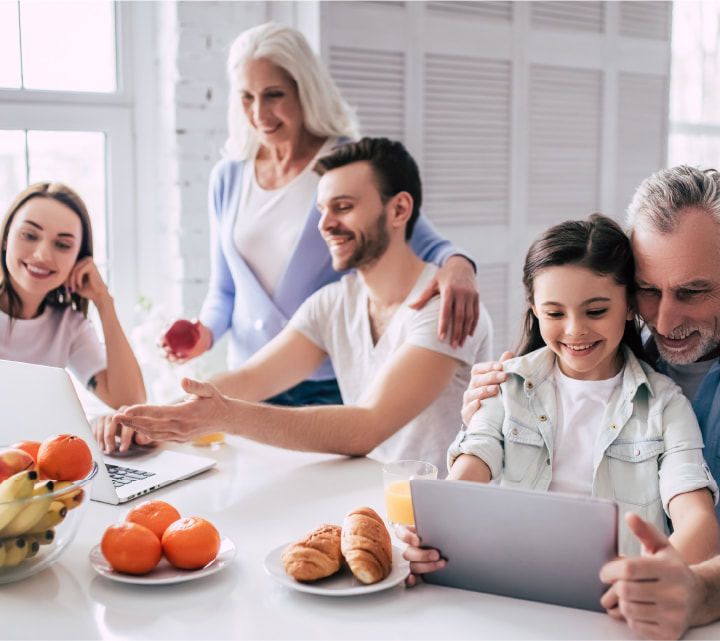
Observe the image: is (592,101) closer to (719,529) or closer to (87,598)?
(719,529)

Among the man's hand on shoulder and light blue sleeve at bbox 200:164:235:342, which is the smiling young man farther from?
light blue sleeve at bbox 200:164:235:342

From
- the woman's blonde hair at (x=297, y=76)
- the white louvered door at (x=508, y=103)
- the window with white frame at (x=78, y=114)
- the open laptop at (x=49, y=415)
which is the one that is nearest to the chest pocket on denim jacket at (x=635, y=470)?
the open laptop at (x=49, y=415)

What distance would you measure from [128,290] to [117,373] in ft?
3.67

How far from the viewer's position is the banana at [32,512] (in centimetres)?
110

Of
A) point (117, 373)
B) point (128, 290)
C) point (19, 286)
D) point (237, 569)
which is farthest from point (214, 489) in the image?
point (128, 290)

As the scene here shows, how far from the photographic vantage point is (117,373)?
211 cm

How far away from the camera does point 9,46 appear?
2863mm

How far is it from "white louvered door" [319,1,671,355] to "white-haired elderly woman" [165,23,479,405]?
0.64 meters

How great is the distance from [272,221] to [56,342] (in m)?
0.67

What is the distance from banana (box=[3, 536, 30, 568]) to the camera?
1124 millimetres

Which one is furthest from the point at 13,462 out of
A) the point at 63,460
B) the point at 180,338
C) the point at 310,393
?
the point at 310,393

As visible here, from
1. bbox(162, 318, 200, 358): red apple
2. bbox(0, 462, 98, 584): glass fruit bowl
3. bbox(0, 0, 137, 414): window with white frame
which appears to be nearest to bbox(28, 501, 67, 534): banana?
bbox(0, 462, 98, 584): glass fruit bowl

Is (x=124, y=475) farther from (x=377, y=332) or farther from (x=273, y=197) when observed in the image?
(x=273, y=197)

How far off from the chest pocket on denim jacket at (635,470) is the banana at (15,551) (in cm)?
87
